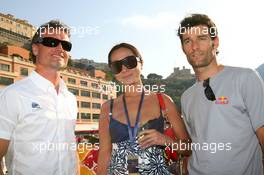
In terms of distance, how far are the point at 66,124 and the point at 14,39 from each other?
15565cm

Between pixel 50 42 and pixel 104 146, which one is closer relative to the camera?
pixel 104 146

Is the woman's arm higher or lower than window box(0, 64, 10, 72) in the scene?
lower

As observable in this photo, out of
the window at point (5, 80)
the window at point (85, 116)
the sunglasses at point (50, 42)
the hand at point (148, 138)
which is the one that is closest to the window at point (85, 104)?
A: the window at point (85, 116)

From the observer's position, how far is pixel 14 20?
497ft

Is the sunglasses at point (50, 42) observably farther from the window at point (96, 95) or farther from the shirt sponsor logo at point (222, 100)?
the window at point (96, 95)

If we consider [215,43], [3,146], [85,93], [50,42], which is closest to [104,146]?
[3,146]

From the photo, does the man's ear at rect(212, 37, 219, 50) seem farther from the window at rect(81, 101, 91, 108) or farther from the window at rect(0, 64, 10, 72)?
the window at rect(81, 101, 91, 108)

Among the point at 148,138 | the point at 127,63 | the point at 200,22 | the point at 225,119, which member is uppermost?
the point at 200,22

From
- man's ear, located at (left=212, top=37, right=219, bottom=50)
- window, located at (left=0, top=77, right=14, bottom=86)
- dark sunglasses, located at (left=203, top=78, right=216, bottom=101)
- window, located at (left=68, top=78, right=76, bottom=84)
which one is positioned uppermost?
window, located at (left=68, top=78, right=76, bottom=84)

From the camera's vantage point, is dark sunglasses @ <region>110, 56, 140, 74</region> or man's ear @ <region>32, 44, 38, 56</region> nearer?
dark sunglasses @ <region>110, 56, 140, 74</region>

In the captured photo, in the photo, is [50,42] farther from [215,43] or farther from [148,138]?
[215,43]

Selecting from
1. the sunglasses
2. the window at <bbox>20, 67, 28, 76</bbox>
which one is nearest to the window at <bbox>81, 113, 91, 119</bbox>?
the window at <bbox>20, 67, 28, 76</bbox>

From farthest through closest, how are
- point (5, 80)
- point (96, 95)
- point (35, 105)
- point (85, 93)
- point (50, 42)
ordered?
point (96, 95) < point (85, 93) < point (5, 80) < point (50, 42) < point (35, 105)

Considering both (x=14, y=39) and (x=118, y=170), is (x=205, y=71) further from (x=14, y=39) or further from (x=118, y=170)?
(x=14, y=39)
